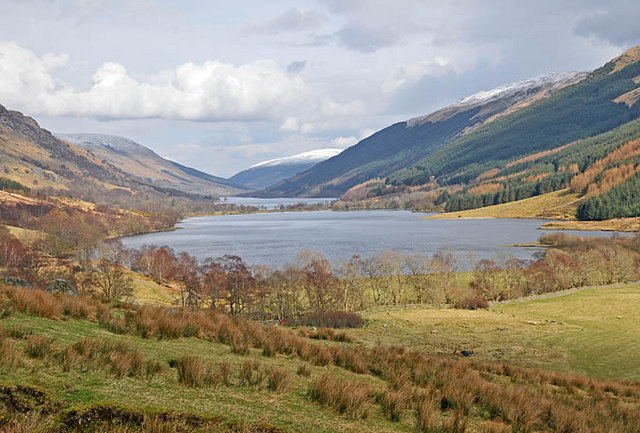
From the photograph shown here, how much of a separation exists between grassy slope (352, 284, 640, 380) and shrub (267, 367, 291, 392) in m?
15.5

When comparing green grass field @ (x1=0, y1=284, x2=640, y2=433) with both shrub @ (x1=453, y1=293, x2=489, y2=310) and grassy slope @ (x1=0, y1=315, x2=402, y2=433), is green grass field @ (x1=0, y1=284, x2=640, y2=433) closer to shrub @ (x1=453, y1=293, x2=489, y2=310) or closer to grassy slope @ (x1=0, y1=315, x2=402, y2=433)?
Answer: grassy slope @ (x1=0, y1=315, x2=402, y2=433)

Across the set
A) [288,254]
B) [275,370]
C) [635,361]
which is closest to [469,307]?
[635,361]

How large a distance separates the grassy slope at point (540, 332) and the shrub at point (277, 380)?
15.5m

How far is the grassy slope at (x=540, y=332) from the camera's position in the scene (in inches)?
1035

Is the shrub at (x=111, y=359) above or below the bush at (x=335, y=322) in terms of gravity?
above

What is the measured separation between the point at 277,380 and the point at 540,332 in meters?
30.4

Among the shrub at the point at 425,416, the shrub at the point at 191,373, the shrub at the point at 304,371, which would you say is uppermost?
the shrub at the point at 191,373

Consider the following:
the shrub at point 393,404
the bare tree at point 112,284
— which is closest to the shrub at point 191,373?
the shrub at point 393,404

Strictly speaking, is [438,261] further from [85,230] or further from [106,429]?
[85,230]

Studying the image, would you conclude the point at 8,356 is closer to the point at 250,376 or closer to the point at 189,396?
the point at 189,396

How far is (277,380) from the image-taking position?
9.72 metres

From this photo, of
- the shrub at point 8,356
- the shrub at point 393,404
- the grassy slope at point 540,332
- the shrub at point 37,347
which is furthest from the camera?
the grassy slope at point 540,332

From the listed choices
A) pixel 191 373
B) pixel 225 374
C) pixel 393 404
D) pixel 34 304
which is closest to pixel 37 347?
pixel 191 373

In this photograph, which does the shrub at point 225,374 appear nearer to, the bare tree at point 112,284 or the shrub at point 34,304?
the shrub at point 34,304
